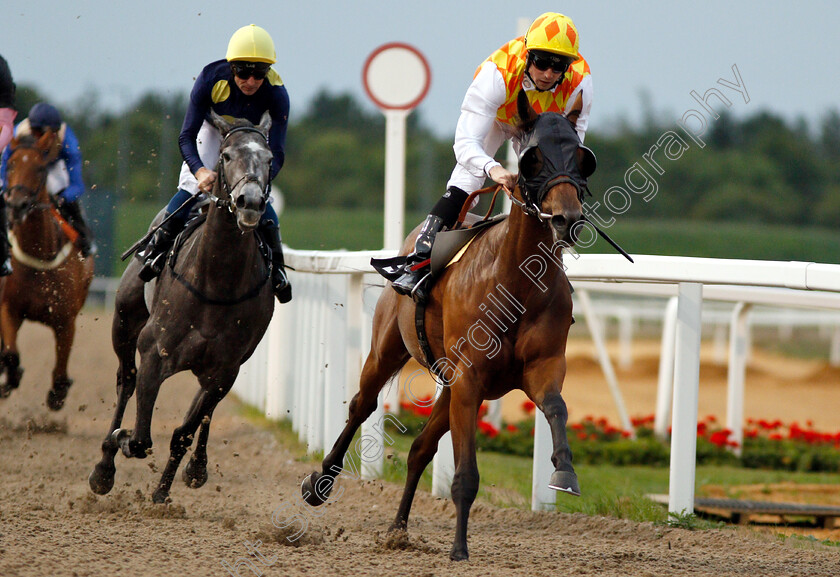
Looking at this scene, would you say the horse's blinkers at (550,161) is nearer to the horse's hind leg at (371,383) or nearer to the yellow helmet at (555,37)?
the yellow helmet at (555,37)

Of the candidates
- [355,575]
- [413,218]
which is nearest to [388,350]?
[355,575]

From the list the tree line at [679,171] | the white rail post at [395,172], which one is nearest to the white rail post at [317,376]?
the white rail post at [395,172]

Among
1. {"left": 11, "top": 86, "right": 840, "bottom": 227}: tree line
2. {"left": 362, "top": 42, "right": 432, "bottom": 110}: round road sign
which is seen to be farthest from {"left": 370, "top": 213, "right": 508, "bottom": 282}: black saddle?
{"left": 11, "top": 86, "right": 840, "bottom": 227}: tree line

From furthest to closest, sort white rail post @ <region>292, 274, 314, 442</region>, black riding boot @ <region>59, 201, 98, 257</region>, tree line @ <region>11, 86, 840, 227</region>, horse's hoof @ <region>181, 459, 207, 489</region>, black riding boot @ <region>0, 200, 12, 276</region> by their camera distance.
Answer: tree line @ <region>11, 86, 840, 227</region> < black riding boot @ <region>59, 201, 98, 257</region> < white rail post @ <region>292, 274, 314, 442</region> < black riding boot @ <region>0, 200, 12, 276</region> < horse's hoof @ <region>181, 459, 207, 489</region>

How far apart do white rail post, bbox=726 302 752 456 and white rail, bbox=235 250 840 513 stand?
0.01 m

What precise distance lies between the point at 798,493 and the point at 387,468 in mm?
2753

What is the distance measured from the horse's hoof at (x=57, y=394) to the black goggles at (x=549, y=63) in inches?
194

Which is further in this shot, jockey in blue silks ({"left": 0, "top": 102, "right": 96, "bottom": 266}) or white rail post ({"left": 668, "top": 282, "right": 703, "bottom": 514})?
jockey in blue silks ({"left": 0, "top": 102, "right": 96, "bottom": 266})

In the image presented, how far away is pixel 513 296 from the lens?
4031 millimetres

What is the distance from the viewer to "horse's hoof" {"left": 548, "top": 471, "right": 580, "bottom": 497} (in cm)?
365

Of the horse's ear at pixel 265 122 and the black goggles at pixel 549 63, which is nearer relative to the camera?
the black goggles at pixel 549 63

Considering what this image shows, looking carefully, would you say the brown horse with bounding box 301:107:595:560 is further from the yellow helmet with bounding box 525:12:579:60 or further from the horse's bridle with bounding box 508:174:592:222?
the yellow helmet with bounding box 525:12:579:60

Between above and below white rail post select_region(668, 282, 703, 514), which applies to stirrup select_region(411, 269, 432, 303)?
Answer: above

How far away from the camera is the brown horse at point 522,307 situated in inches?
146
